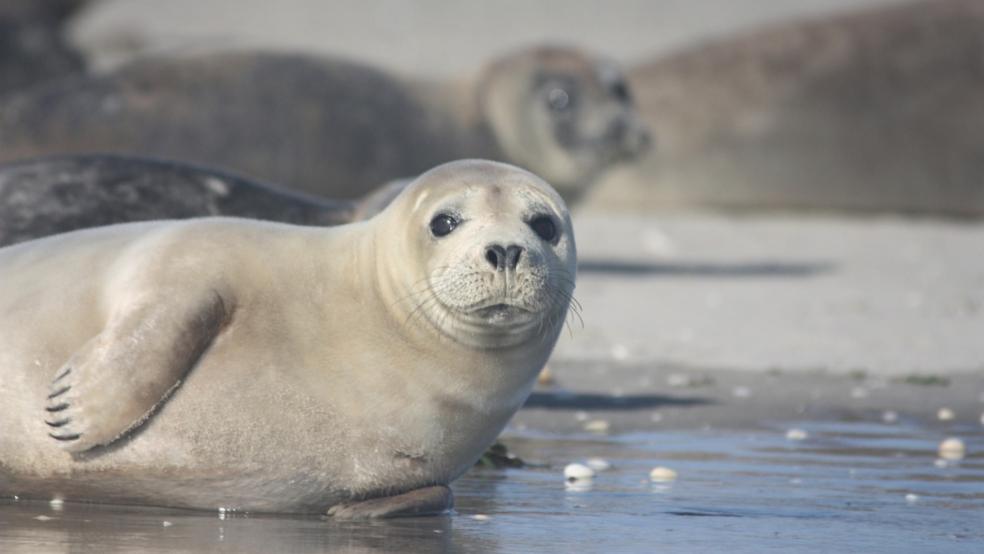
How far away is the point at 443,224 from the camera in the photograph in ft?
15.4

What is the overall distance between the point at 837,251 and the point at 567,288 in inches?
356

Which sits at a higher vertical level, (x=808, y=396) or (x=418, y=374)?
(x=808, y=396)

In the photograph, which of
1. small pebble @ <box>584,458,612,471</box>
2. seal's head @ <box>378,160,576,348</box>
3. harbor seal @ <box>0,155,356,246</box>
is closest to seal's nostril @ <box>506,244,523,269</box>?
seal's head @ <box>378,160,576,348</box>

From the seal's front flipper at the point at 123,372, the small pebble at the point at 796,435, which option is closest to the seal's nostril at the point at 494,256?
the seal's front flipper at the point at 123,372

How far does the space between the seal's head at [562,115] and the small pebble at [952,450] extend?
609 centimetres

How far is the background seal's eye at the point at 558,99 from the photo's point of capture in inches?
→ 476

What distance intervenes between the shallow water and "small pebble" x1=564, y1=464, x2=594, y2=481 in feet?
0.08

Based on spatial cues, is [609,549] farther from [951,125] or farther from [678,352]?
[951,125]

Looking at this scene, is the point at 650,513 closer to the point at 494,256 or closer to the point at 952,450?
the point at 494,256

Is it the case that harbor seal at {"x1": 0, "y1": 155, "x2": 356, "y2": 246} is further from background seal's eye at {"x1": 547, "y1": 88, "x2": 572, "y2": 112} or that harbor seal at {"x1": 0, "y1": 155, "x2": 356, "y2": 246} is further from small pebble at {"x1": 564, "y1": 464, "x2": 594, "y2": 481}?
background seal's eye at {"x1": 547, "y1": 88, "x2": 572, "y2": 112}

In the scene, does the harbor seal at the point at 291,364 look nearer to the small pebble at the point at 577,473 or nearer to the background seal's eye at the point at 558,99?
the small pebble at the point at 577,473

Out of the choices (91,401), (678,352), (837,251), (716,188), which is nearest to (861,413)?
(678,352)

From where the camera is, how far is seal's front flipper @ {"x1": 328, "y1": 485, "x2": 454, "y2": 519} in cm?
469

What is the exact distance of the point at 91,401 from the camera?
4547 millimetres
